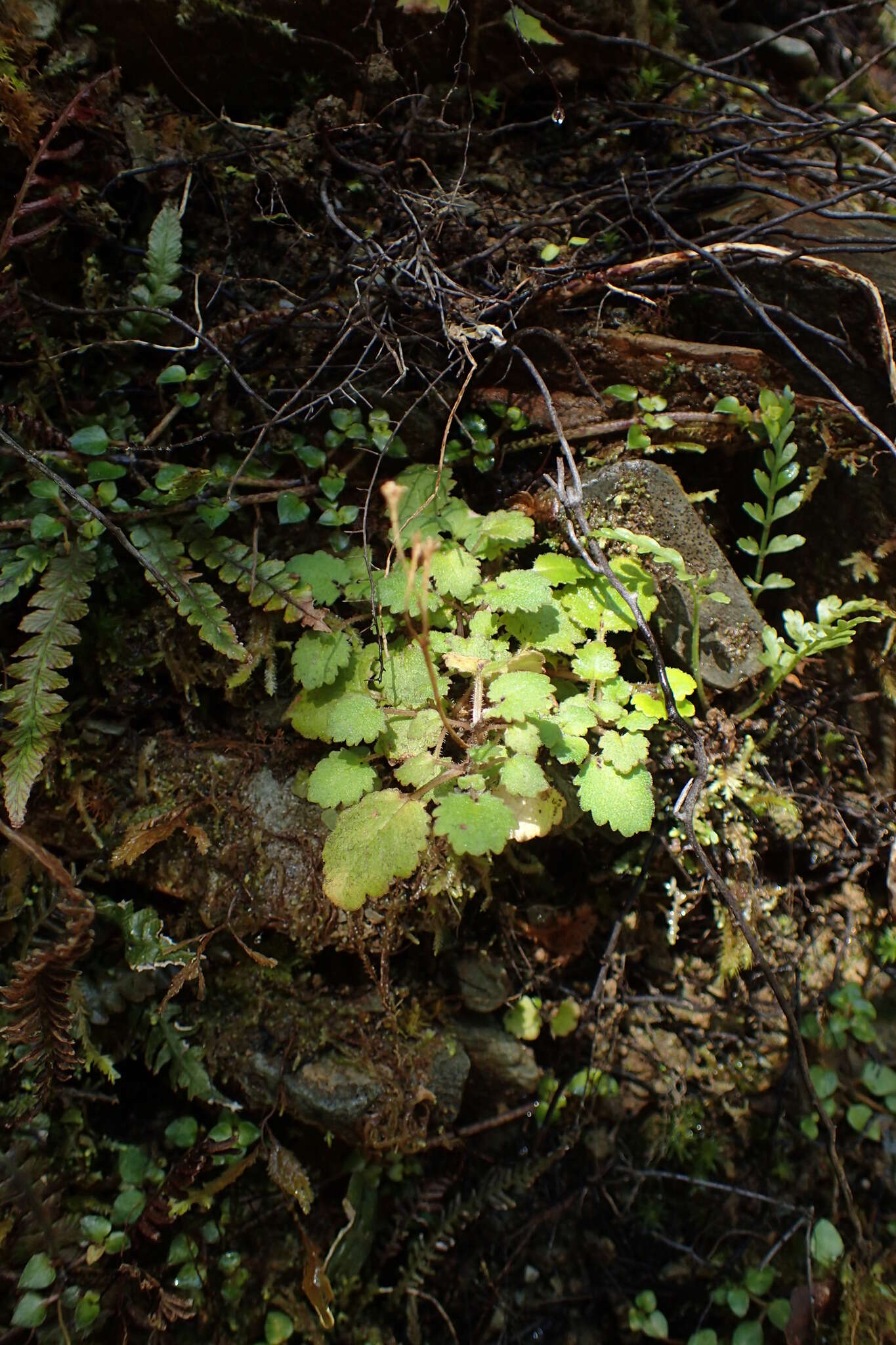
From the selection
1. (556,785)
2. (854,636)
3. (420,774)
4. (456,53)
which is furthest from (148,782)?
(456,53)

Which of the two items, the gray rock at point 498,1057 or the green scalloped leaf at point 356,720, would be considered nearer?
the green scalloped leaf at point 356,720

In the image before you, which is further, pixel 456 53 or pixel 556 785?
pixel 456 53

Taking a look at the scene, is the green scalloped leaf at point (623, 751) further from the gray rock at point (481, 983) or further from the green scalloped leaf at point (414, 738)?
the gray rock at point (481, 983)

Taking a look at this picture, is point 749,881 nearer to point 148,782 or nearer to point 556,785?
point 556,785

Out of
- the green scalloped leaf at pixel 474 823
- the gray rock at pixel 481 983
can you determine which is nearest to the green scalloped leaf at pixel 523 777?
the green scalloped leaf at pixel 474 823

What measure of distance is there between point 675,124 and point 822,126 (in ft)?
1.66

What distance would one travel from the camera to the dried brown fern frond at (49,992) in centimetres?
178

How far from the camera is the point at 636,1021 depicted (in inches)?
108

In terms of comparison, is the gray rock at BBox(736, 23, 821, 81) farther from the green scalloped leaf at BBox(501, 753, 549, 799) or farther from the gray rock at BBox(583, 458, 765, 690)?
the green scalloped leaf at BBox(501, 753, 549, 799)

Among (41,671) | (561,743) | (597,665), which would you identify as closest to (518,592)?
(597,665)

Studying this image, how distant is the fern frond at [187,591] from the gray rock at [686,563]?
1.19m

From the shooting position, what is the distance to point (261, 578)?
221 centimetres

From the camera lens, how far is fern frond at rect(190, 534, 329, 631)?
2158mm

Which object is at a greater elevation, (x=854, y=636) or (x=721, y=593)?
(x=721, y=593)
